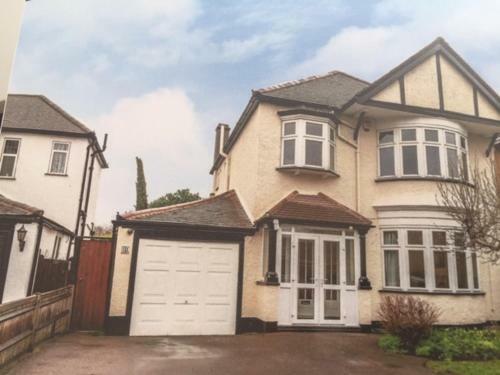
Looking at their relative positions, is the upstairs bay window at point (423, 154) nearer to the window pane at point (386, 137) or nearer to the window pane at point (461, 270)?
the window pane at point (386, 137)

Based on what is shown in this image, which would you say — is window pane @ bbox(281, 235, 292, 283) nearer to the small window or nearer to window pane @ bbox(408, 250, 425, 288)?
window pane @ bbox(408, 250, 425, 288)

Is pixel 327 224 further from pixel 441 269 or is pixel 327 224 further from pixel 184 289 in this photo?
pixel 184 289

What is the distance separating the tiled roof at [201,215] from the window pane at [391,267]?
4339mm

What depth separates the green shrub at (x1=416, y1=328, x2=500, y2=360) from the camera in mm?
7246

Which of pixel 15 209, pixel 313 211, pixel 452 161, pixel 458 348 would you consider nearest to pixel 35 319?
pixel 15 209

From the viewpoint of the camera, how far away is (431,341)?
7754 millimetres

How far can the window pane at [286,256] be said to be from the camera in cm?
1022

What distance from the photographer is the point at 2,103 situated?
1455 millimetres

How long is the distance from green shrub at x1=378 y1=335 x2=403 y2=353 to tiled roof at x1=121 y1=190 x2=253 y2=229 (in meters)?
4.42

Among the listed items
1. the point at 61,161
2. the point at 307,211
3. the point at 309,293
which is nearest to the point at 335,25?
the point at 307,211

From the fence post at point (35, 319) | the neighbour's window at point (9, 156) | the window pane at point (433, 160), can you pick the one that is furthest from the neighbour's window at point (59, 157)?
the window pane at point (433, 160)

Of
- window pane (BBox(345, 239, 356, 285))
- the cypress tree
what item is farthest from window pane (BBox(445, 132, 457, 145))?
the cypress tree

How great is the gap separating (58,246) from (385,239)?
11.1 meters

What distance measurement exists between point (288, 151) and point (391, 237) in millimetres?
4149
